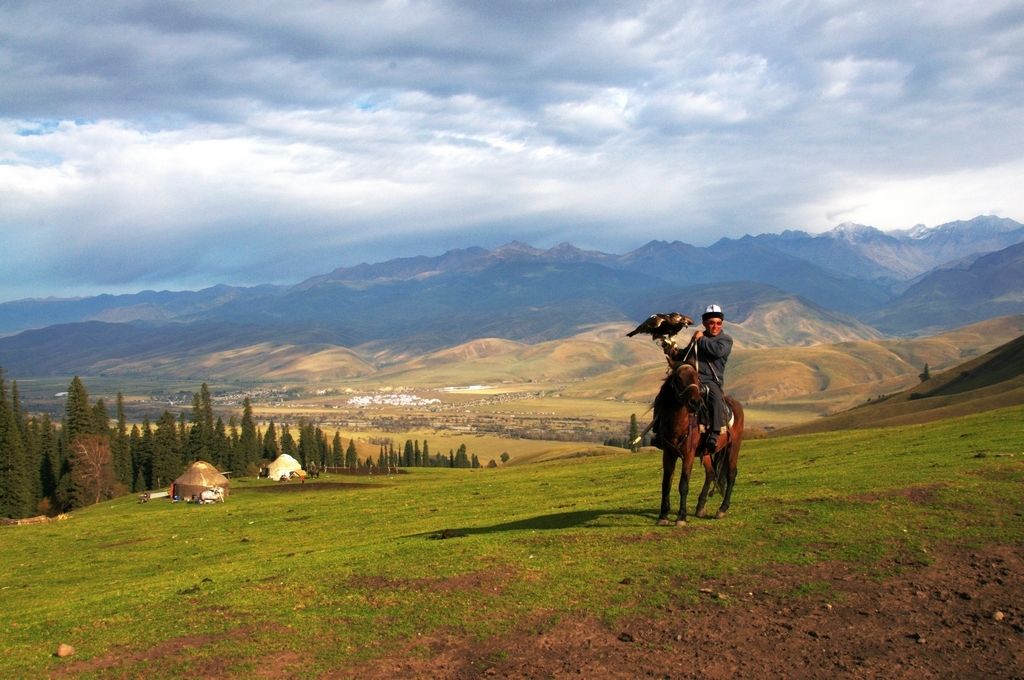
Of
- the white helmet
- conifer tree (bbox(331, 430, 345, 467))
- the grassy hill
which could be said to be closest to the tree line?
conifer tree (bbox(331, 430, 345, 467))

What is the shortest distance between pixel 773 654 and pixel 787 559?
174 inches

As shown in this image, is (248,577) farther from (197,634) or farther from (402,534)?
(402,534)

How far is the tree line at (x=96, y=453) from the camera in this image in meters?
89.1

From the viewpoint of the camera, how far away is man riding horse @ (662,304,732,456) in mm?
19266

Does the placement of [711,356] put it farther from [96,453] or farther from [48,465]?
[48,465]

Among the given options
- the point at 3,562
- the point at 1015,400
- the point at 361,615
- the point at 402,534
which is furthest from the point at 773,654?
the point at 1015,400

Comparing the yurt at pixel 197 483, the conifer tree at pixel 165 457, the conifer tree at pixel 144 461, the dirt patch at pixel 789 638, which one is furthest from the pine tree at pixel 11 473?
the dirt patch at pixel 789 638

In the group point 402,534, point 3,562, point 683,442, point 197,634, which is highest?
point 683,442

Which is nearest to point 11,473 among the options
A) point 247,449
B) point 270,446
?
point 247,449

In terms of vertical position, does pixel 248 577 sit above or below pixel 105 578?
above

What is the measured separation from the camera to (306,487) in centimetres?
7875

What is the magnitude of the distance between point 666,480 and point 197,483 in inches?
2472

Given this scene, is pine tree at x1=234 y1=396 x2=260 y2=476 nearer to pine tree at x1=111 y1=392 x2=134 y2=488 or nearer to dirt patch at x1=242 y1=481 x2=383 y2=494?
pine tree at x1=111 y1=392 x2=134 y2=488

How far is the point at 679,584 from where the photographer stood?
15305 millimetres
